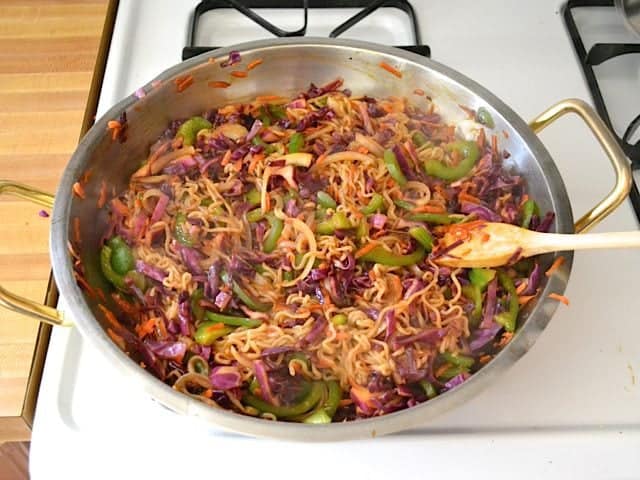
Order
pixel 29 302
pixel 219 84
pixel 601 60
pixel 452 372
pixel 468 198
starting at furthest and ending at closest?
pixel 601 60
pixel 219 84
pixel 468 198
pixel 452 372
pixel 29 302

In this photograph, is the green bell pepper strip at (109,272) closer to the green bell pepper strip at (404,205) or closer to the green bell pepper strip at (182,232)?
the green bell pepper strip at (182,232)

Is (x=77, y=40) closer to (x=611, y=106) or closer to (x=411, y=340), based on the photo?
(x=411, y=340)

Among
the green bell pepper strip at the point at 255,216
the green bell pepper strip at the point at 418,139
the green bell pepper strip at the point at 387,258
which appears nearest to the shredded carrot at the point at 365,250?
the green bell pepper strip at the point at 387,258

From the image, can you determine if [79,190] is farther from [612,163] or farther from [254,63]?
[612,163]

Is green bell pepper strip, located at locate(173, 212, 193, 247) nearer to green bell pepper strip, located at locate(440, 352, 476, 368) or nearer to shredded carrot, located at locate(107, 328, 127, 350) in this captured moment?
shredded carrot, located at locate(107, 328, 127, 350)

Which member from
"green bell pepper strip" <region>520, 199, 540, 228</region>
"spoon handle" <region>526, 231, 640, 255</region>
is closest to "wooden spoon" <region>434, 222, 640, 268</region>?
"spoon handle" <region>526, 231, 640, 255</region>

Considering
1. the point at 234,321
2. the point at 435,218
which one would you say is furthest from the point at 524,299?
the point at 234,321

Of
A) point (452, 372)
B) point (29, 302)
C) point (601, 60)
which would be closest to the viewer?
point (29, 302)
